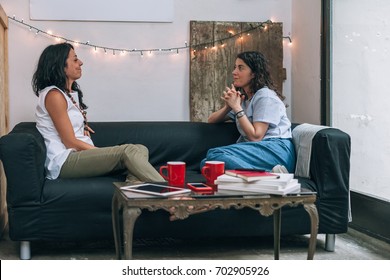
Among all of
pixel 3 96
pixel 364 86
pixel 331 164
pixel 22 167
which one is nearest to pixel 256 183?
pixel 331 164

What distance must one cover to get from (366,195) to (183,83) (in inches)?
60.5

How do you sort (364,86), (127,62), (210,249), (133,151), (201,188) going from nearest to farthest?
(201,188) < (133,151) < (210,249) < (364,86) < (127,62)

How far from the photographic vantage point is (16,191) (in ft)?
9.86

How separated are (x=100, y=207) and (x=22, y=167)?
418 mm

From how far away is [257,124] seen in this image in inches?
136

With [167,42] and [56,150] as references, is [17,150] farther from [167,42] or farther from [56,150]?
[167,42]

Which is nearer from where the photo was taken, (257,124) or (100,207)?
(100,207)

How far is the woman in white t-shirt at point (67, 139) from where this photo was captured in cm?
317

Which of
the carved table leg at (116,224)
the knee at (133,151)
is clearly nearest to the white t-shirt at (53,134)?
the knee at (133,151)

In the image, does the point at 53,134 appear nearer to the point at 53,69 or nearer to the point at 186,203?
the point at 53,69

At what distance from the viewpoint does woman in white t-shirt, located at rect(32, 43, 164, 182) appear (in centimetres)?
317

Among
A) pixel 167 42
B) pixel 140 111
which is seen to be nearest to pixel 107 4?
pixel 167 42

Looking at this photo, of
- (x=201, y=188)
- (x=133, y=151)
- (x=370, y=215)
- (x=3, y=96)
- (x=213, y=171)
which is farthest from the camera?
(x=3, y=96)

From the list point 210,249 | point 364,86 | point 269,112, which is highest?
point 364,86
